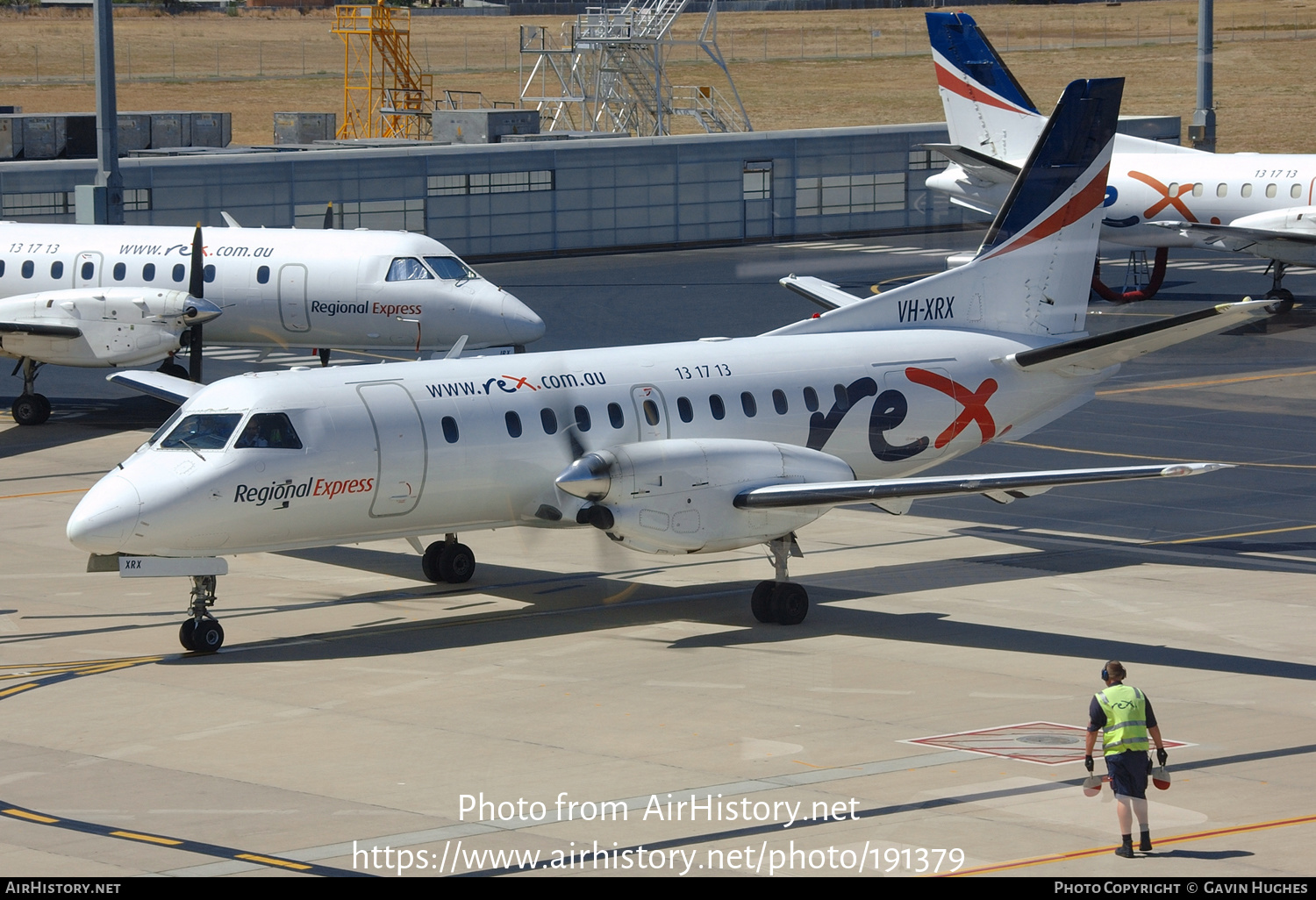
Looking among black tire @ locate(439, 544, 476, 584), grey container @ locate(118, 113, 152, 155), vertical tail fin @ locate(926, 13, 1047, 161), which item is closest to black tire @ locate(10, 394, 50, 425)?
black tire @ locate(439, 544, 476, 584)

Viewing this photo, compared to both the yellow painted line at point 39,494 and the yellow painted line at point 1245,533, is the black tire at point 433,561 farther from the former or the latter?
the yellow painted line at point 1245,533

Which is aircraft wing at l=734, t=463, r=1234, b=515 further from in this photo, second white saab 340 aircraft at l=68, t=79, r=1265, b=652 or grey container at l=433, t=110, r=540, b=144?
grey container at l=433, t=110, r=540, b=144

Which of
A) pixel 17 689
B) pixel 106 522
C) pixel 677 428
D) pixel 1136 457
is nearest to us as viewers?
pixel 17 689

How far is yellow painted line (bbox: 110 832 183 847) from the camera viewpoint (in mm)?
12867

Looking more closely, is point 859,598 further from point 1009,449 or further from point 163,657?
point 1009,449

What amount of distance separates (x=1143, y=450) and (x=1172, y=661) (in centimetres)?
1307

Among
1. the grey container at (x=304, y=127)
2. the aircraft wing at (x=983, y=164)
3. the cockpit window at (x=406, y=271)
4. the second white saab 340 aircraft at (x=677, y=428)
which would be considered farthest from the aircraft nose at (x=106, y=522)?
the grey container at (x=304, y=127)

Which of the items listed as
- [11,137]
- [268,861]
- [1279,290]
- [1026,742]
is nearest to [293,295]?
[1026,742]

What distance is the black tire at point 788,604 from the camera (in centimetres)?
2027

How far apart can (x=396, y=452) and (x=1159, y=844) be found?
10.2 metres

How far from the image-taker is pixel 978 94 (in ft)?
170

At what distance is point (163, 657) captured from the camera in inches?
747

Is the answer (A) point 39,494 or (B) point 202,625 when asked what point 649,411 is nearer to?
(B) point 202,625
